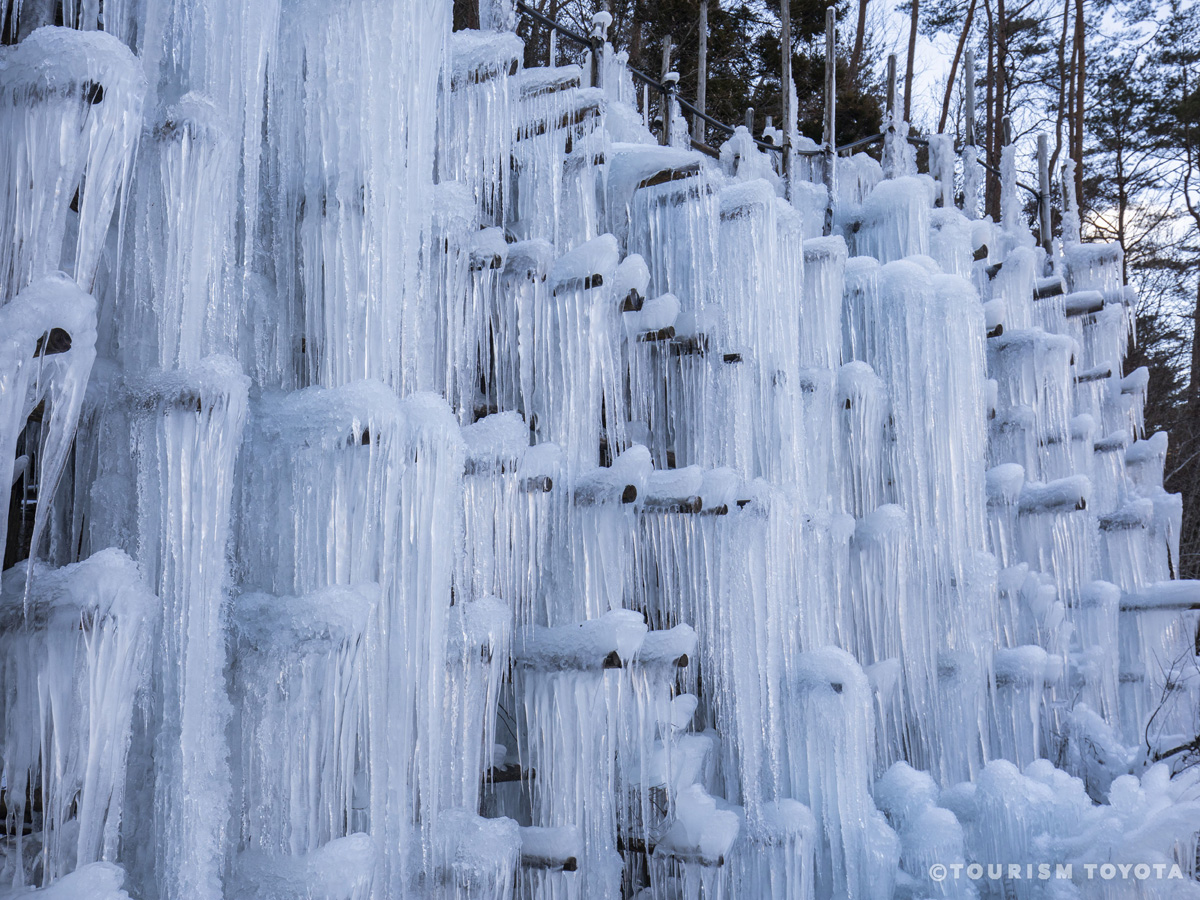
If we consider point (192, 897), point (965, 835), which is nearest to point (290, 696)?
point (192, 897)

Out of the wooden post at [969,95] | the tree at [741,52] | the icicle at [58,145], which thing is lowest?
the icicle at [58,145]

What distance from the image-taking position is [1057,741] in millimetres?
6402

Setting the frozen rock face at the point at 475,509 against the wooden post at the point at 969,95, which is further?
the wooden post at the point at 969,95

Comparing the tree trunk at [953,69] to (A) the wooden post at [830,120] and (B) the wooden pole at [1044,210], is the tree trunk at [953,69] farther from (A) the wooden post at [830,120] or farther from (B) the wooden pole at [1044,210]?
(A) the wooden post at [830,120]

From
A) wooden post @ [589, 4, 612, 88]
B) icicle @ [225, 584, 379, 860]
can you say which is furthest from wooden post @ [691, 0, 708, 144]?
icicle @ [225, 584, 379, 860]

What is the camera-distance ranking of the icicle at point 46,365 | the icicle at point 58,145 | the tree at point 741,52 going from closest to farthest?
the icicle at point 46,365, the icicle at point 58,145, the tree at point 741,52

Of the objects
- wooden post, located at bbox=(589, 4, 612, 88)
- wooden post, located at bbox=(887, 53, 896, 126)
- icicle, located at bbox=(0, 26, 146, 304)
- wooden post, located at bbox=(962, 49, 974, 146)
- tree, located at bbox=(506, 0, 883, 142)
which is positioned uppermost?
tree, located at bbox=(506, 0, 883, 142)

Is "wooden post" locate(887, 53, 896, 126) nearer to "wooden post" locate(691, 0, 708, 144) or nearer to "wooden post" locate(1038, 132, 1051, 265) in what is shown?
"wooden post" locate(691, 0, 708, 144)

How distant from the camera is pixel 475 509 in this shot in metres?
3.77

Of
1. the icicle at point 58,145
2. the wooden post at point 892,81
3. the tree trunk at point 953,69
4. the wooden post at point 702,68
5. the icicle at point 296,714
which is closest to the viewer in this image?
the icicle at point 58,145

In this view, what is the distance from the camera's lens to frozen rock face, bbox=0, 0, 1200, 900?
269 centimetres

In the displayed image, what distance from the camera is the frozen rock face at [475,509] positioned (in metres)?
2.69

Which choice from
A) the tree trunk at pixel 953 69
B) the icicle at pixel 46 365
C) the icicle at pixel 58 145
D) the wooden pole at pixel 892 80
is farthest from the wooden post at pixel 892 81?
the tree trunk at pixel 953 69

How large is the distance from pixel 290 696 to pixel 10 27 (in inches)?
91.8
